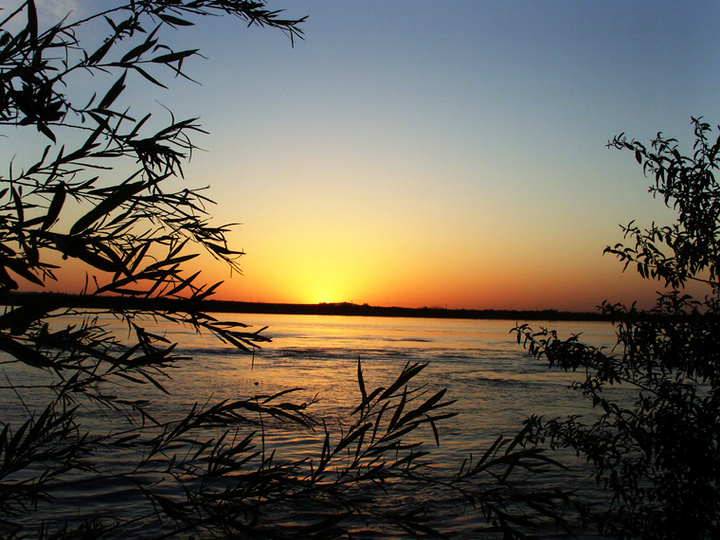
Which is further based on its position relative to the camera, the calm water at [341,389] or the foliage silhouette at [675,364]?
the calm water at [341,389]

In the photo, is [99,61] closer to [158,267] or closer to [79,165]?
[79,165]

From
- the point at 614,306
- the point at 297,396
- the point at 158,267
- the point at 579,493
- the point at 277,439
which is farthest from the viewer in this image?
the point at 297,396

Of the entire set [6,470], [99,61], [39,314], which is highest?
[99,61]

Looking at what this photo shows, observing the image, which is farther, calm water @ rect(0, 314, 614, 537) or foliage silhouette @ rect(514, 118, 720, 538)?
calm water @ rect(0, 314, 614, 537)

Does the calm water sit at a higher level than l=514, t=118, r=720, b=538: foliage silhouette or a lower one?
lower

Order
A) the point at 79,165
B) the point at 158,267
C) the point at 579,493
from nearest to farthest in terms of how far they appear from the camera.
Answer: the point at 158,267, the point at 79,165, the point at 579,493

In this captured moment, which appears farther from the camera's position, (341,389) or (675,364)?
(341,389)

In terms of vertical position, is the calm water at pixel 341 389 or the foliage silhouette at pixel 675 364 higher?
the foliage silhouette at pixel 675 364

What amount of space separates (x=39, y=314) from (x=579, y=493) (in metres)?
9.55

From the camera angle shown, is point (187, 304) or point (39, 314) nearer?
point (39, 314)

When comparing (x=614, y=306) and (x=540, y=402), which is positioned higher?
(x=614, y=306)

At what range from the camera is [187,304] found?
221 centimetres

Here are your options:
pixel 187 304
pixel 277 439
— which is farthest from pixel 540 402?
pixel 187 304

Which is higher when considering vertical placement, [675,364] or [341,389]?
[675,364]
